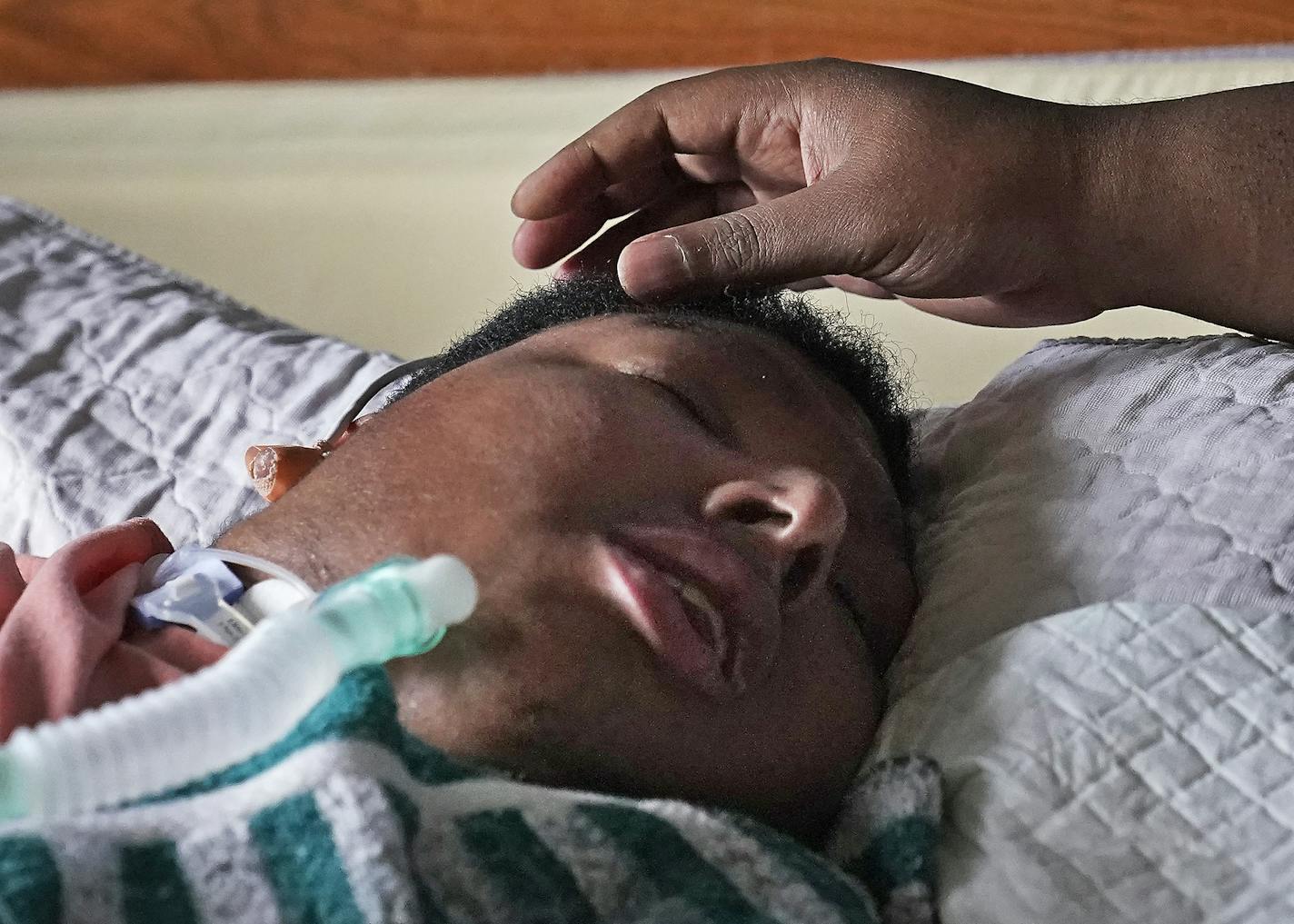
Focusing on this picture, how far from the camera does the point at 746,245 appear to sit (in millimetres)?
844

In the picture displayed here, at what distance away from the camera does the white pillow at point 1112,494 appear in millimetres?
741

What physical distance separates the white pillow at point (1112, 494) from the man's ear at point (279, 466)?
1.34 ft

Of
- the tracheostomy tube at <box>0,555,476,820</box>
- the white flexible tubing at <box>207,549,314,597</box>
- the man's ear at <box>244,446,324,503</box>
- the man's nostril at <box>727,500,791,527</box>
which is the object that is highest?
the tracheostomy tube at <box>0,555,476,820</box>

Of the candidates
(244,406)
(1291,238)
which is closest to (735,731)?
(1291,238)

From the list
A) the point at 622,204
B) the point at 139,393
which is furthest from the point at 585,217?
the point at 139,393

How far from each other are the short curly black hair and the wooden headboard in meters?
0.78

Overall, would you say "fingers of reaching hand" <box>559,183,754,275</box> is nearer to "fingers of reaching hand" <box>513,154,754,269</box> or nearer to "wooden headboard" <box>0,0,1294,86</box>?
"fingers of reaching hand" <box>513,154,754,269</box>

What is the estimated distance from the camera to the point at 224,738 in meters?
0.44

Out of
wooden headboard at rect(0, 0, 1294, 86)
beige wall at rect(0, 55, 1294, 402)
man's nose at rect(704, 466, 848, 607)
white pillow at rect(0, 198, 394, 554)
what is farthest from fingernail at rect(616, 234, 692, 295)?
wooden headboard at rect(0, 0, 1294, 86)

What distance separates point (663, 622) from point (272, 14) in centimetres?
141

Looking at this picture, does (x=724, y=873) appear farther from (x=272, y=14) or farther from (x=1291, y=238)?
(x=272, y=14)

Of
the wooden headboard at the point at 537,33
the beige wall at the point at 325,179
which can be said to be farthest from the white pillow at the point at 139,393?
the wooden headboard at the point at 537,33

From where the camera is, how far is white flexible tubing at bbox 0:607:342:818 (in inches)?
16.2

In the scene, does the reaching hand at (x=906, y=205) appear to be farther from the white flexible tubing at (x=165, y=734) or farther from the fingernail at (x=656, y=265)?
the white flexible tubing at (x=165, y=734)
